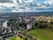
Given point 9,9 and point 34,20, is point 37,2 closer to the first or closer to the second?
point 34,20

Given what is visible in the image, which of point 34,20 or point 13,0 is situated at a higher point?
point 13,0

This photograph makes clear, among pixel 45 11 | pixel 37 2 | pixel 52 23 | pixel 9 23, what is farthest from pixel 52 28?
pixel 9 23

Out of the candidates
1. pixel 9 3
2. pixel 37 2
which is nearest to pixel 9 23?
pixel 9 3

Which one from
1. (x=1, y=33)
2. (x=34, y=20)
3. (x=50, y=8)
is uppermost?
(x=50, y=8)

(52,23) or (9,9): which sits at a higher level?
(9,9)

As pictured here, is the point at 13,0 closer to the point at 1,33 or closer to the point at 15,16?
the point at 15,16
